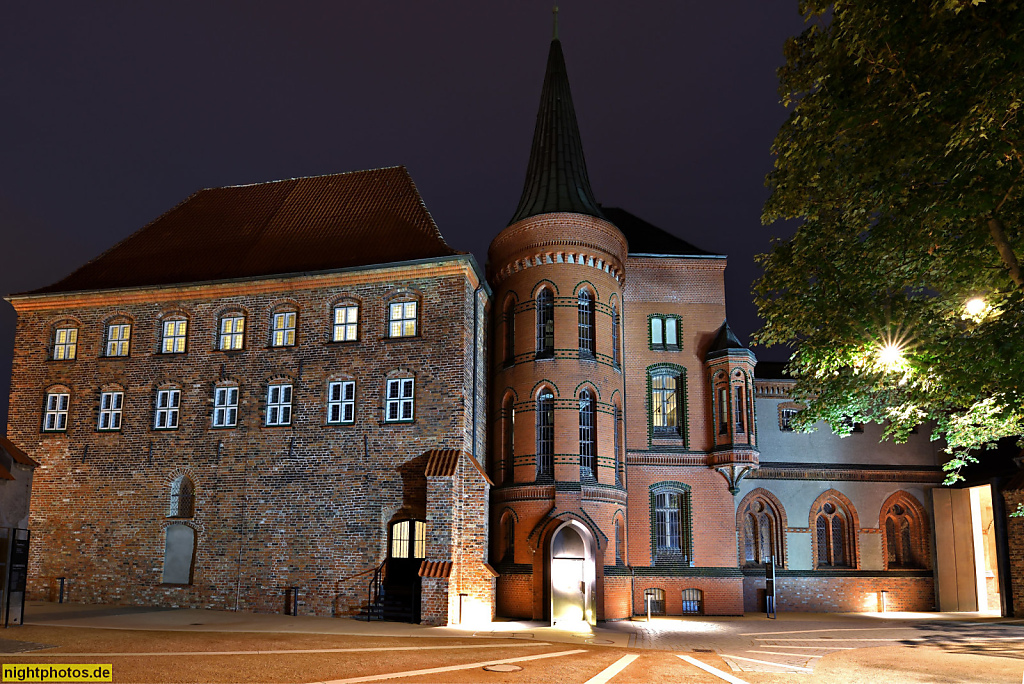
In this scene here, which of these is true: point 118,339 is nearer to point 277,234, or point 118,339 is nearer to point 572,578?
point 277,234

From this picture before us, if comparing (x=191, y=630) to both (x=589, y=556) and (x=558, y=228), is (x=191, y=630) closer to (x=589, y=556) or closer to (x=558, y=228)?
(x=589, y=556)

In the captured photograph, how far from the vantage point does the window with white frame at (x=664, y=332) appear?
1123 inches

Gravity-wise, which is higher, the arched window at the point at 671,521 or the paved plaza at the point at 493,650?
the arched window at the point at 671,521

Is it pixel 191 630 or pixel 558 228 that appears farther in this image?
pixel 558 228

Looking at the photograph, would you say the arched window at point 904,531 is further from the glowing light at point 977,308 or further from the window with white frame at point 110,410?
the window with white frame at point 110,410

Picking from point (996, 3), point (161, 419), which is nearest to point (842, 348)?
point (996, 3)

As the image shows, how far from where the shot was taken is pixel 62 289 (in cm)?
2614

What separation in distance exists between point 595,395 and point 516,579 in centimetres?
590

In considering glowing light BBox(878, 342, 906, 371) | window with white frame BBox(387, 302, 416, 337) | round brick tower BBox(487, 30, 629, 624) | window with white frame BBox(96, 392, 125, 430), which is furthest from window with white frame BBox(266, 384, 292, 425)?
glowing light BBox(878, 342, 906, 371)

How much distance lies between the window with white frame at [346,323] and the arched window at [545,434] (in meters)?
5.88

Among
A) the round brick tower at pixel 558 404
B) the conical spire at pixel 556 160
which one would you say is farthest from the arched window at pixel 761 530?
the conical spire at pixel 556 160

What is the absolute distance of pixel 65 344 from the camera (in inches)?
1019

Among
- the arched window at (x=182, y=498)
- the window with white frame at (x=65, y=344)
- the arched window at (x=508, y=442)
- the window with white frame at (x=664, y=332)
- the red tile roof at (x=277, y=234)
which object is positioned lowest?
the arched window at (x=182, y=498)

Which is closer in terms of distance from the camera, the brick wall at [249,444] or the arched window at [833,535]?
the brick wall at [249,444]
